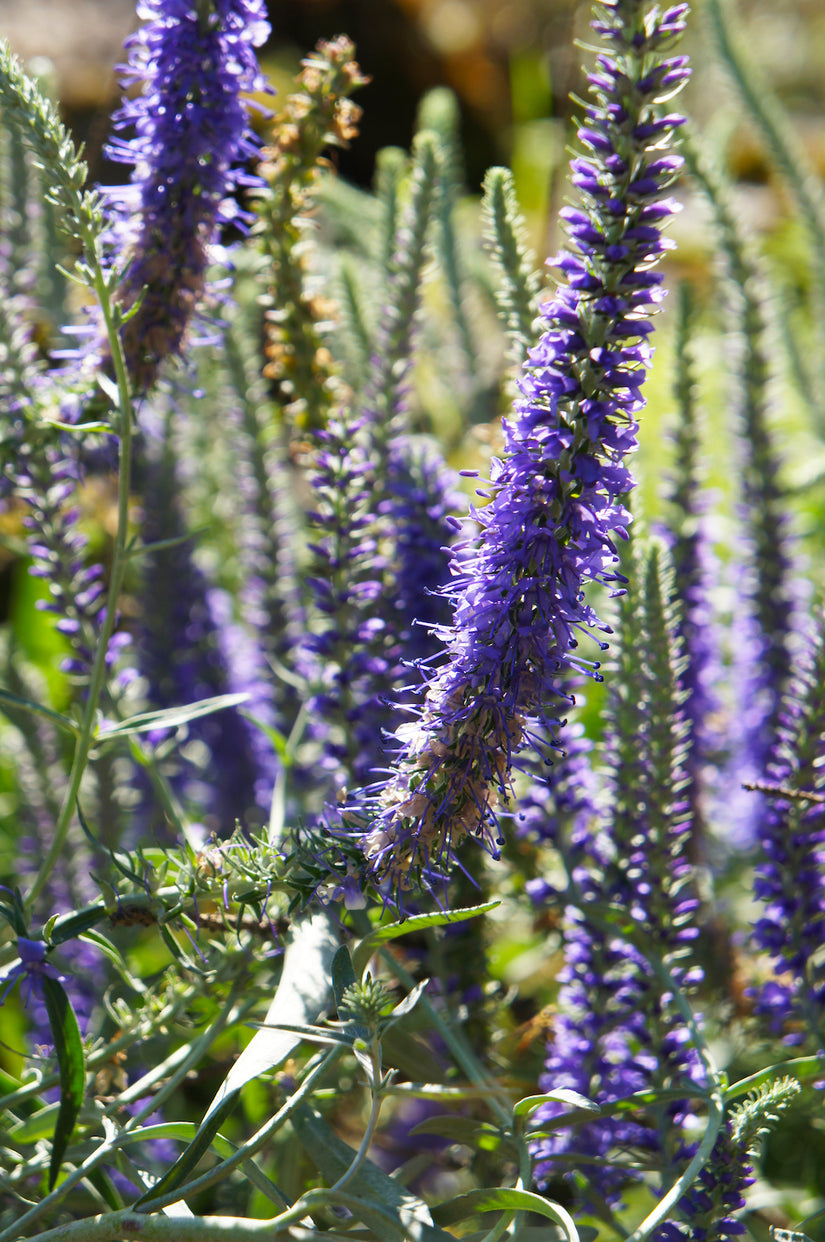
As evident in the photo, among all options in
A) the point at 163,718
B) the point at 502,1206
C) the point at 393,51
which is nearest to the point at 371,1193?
the point at 502,1206

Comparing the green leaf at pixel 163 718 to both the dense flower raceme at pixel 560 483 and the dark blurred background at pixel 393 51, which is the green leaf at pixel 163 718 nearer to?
the dense flower raceme at pixel 560 483

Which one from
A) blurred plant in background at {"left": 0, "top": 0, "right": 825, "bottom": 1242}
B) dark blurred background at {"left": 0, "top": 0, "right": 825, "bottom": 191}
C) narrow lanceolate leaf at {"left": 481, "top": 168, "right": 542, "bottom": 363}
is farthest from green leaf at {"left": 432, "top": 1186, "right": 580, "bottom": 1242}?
dark blurred background at {"left": 0, "top": 0, "right": 825, "bottom": 191}

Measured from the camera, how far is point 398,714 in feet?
2.69

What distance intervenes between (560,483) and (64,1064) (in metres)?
0.36

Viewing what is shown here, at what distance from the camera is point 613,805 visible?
30.5 inches

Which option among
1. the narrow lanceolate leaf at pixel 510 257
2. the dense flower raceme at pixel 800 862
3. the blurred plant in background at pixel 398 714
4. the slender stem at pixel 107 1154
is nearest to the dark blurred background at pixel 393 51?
the blurred plant in background at pixel 398 714

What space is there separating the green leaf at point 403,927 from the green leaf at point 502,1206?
0.12m

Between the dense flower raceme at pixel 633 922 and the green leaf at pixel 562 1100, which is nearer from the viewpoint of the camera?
the green leaf at pixel 562 1100

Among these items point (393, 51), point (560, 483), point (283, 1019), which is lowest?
point (283, 1019)

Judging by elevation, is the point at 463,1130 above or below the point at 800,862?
below

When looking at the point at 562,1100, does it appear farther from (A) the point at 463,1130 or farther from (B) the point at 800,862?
(B) the point at 800,862

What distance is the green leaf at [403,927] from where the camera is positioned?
50 cm

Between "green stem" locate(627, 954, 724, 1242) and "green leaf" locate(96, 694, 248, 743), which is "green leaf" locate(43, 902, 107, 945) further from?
"green stem" locate(627, 954, 724, 1242)

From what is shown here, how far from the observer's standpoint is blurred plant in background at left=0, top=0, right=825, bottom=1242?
50 centimetres
